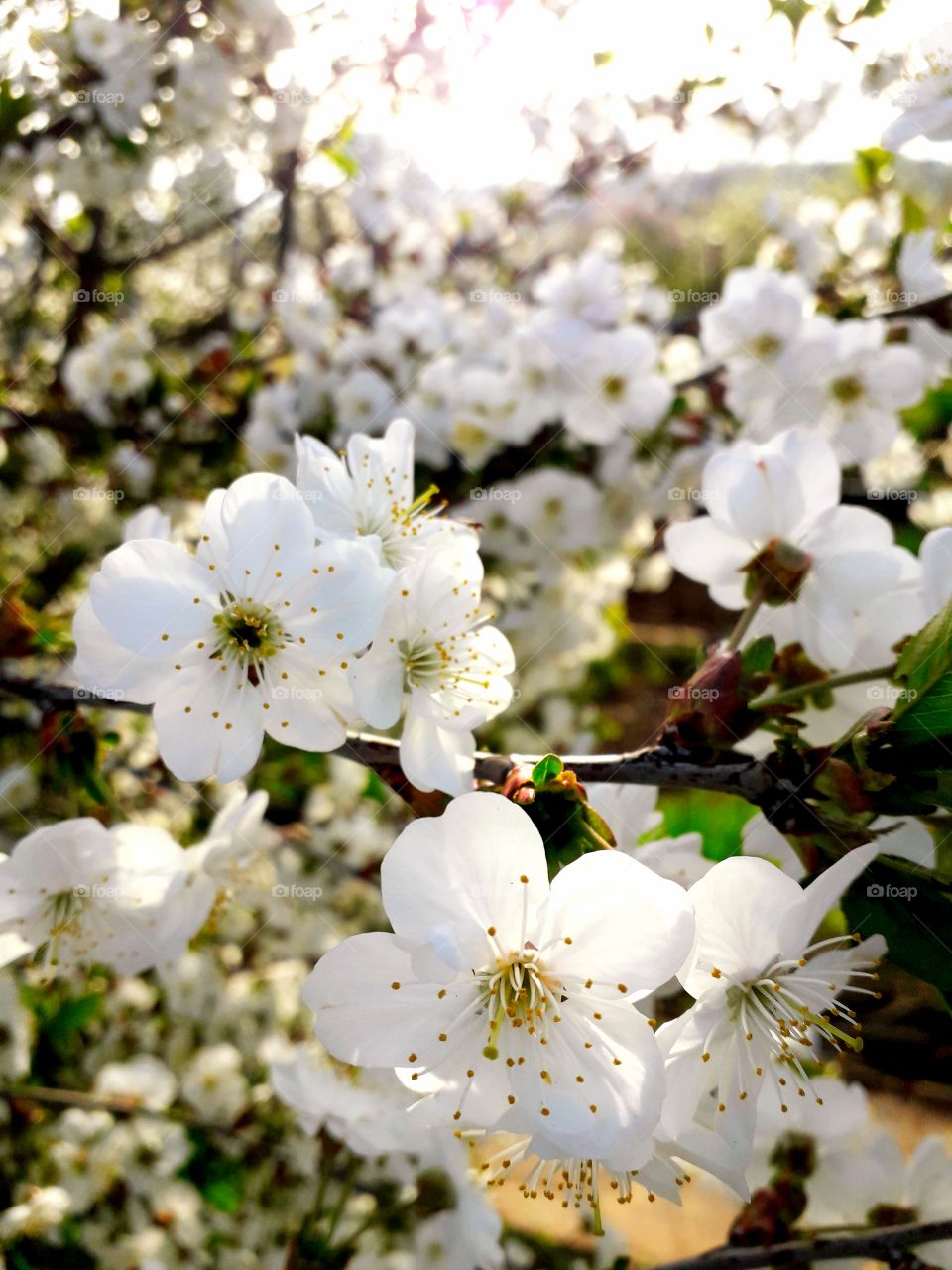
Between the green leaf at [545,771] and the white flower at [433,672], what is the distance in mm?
78

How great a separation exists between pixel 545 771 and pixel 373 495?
34cm

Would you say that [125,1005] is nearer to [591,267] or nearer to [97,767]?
[97,767]

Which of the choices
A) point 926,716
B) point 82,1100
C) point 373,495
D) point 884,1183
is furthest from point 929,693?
point 82,1100

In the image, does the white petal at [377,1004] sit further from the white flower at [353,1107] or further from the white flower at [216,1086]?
the white flower at [216,1086]

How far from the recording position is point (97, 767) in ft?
3.18

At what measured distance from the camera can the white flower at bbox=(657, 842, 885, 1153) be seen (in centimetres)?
66

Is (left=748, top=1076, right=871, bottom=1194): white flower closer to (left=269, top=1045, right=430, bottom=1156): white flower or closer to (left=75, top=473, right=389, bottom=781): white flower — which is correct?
(left=269, top=1045, right=430, bottom=1156): white flower

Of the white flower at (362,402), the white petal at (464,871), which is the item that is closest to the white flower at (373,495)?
the white petal at (464,871)

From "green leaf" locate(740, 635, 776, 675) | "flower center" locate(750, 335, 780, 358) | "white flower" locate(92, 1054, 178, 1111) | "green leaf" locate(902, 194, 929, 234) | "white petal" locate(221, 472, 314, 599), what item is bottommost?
"white flower" locate(92, 1054, 178, 1111)

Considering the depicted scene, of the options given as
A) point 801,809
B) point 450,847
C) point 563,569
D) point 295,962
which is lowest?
point 295,962

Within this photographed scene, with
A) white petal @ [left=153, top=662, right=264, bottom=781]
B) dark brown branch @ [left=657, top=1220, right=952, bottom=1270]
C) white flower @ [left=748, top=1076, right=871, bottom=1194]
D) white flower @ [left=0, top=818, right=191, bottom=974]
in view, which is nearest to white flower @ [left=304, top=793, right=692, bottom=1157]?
white petal @ [left=153, top=662, right=264, bottom=781]

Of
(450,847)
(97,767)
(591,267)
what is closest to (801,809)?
(450,847)

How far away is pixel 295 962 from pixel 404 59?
2401mm

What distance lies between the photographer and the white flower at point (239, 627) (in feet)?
2.38
